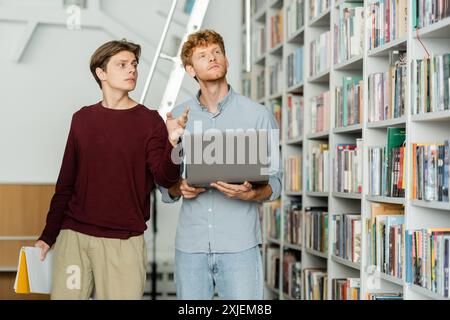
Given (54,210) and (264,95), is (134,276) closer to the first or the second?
(54,210)

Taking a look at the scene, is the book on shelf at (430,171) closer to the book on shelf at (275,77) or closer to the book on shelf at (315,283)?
the book on shelf at (315,283)

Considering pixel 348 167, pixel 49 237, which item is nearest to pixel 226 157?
pixel 49 237

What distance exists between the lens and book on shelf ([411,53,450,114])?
249 cm

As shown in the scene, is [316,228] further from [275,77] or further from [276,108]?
[275,77]

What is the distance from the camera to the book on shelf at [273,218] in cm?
482

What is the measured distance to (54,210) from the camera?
7.24ft

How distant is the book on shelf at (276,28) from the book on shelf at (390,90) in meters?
1.74

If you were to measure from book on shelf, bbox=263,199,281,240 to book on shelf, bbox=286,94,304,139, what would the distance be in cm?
51

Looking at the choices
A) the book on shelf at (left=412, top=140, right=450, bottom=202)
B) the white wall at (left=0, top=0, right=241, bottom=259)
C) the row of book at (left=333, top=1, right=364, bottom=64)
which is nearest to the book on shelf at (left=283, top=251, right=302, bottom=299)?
the white wall at (left=0, top=0, right=241, bottom=259)

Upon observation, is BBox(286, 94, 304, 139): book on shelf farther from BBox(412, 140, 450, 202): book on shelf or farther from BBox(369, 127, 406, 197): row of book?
BBox(412, 140, 450, 202): book on shelf

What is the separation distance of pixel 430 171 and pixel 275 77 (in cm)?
249

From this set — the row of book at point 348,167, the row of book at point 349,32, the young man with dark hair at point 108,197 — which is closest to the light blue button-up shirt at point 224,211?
the young man with dark hair at point 108,197
